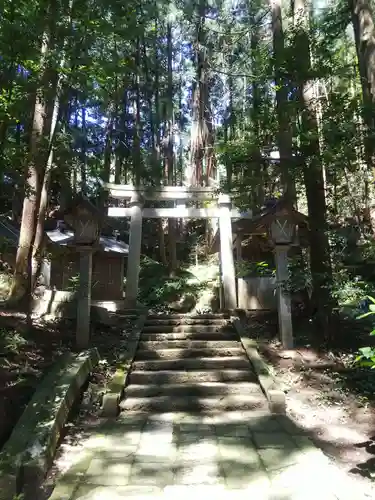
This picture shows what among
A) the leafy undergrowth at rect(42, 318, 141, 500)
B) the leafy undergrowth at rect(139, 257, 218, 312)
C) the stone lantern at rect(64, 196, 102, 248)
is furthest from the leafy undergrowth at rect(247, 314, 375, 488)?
the leafy undergrowth at rect(139, 257, 218, 312)

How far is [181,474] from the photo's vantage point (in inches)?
116

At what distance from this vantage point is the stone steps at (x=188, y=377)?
5.11m

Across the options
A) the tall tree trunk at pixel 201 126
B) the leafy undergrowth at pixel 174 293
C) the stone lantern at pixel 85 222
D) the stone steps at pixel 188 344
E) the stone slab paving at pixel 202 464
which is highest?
the tall tree trunk at pixel 201 126

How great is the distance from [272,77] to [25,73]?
378 centimetres

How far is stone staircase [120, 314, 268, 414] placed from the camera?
456cm

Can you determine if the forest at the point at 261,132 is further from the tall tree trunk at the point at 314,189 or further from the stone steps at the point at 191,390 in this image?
the stone steps at the point at 191,390

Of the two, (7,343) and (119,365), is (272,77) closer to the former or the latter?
(119,365)

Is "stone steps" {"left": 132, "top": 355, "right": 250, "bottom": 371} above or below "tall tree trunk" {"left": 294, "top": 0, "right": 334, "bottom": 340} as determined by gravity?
below

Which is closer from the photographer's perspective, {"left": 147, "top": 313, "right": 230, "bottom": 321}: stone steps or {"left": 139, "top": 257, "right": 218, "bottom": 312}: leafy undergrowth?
{"left": 147, "top": 313, "right": 230, "bottom": 321}: stone steps

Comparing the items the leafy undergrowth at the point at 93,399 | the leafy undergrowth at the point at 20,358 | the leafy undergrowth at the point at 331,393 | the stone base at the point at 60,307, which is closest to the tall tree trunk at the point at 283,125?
the leafy undergrowth at the point at 331,393

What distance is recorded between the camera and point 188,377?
5.15 metres

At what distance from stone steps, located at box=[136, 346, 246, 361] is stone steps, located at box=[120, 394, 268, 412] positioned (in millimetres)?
1194

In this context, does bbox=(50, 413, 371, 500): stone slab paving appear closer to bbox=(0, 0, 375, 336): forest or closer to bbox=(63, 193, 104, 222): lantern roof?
bbox=(0, 0, 375, 336): forest

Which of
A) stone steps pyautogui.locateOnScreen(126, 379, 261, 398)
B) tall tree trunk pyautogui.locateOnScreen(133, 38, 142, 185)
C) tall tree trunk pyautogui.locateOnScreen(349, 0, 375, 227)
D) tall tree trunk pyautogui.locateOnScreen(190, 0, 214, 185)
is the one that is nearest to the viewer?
stone steps pyautogui.locateOnScreen(126, 379, 261, 398)
